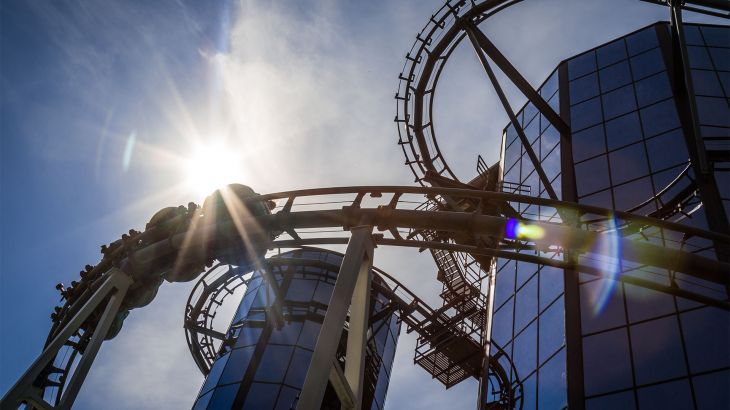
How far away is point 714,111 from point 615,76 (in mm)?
4237

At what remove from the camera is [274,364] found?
2072cm

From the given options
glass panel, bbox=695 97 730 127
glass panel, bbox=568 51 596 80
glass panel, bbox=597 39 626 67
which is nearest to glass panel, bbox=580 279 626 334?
glass panel, bbox=695 97 730 127

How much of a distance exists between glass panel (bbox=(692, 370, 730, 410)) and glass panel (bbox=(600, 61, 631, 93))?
39.0 ft

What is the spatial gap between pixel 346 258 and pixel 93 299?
288 inches

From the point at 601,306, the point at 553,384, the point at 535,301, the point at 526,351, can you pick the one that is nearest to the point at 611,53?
the point at 535,301

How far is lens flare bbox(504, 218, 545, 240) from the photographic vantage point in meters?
10.5

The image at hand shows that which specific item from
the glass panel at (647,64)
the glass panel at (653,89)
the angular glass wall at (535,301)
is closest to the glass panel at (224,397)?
the angular glass wall at (535,301)

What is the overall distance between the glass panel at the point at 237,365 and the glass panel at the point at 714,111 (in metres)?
17.6

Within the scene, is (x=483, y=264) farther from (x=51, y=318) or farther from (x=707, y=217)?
(x=51, y=318)

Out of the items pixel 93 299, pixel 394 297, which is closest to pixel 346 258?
pixel 93 299

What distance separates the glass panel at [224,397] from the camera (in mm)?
19781

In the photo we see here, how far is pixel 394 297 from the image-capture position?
79.1 feet

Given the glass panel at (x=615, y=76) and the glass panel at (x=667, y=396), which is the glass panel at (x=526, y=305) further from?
the glass panel at (x=615, y=76)

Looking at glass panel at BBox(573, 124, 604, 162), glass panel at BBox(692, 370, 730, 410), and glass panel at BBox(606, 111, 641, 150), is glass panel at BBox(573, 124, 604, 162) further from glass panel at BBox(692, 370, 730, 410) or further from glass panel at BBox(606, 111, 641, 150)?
glass panel at BBox(692, 370, 730, 410)
